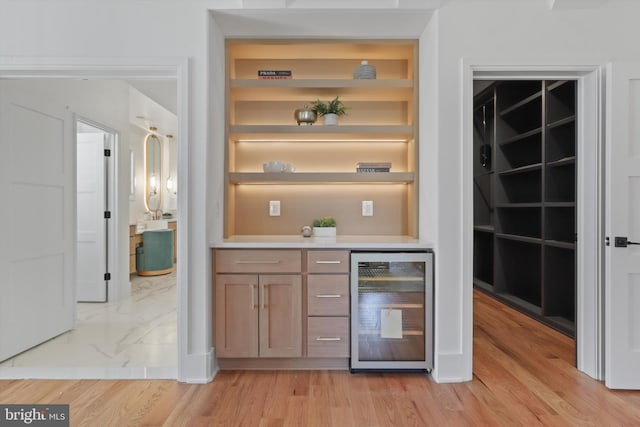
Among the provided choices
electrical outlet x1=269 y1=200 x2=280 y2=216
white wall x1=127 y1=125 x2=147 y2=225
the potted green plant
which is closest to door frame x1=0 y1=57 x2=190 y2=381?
electrical outlet x1=269 y1=200 x2=280 y2=216

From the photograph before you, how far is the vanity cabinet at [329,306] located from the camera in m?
2.62

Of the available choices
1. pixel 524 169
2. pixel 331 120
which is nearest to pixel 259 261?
pixel 331 120

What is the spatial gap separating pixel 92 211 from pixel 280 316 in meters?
3.31

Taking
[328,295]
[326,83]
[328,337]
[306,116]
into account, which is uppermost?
[326,83]

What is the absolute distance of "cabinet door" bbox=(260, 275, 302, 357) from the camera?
2615 mm

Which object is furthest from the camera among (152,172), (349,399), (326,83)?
(152,172)

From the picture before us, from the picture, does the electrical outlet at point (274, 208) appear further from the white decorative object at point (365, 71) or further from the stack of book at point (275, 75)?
the white decorative object at point (365, 71)

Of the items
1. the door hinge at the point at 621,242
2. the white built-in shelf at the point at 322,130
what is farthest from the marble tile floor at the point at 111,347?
the door hinge at the point at 621,242

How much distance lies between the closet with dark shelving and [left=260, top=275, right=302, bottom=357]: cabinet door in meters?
2.40

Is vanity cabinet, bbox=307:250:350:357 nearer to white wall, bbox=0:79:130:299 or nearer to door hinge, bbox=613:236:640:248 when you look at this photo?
door hinge, bbox=613:236:640:248

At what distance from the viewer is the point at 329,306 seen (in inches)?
103

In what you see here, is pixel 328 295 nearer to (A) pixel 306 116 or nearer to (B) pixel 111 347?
(A) pixel 306 116
